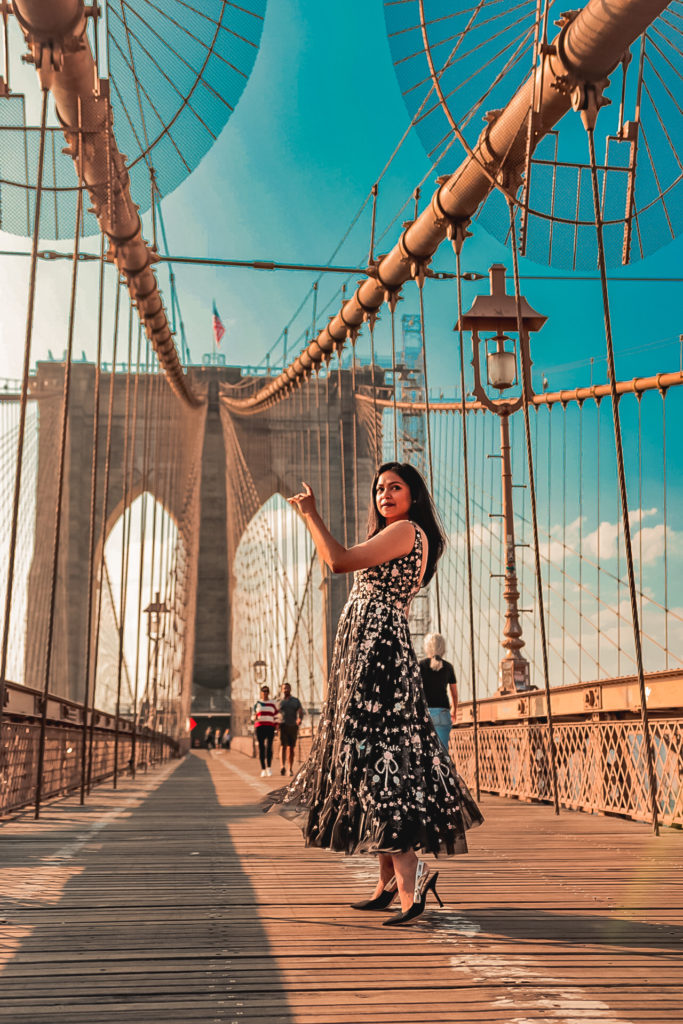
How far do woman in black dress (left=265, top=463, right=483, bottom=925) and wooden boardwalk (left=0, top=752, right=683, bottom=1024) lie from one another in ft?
0.55

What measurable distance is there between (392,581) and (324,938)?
0.86 m

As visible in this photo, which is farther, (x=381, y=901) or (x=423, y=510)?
(x=423, y=510)

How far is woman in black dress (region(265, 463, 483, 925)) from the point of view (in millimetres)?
2551

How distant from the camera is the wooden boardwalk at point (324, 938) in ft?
5.58

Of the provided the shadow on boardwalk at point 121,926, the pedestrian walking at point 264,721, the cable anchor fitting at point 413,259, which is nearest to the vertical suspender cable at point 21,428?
the shadow on boardwalk at point 121,926

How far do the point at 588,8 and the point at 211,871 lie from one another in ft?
12.6

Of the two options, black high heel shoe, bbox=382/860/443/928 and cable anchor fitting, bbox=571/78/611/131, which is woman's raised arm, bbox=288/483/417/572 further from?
cable anchor fitting, bbox=571/78/611/131

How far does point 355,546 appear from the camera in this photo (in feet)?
8.81

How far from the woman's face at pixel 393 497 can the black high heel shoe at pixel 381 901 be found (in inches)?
36.3

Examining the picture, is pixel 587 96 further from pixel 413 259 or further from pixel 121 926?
pixel 121 926

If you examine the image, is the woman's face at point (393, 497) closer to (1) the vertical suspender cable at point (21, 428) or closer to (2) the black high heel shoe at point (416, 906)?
(2) the black high heel shoe at point (416, 906)

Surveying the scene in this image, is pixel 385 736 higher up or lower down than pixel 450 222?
lower down

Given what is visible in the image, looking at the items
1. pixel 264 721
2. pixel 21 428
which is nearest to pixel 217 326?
pixel 264 721

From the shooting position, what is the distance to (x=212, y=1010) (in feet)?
5.48
